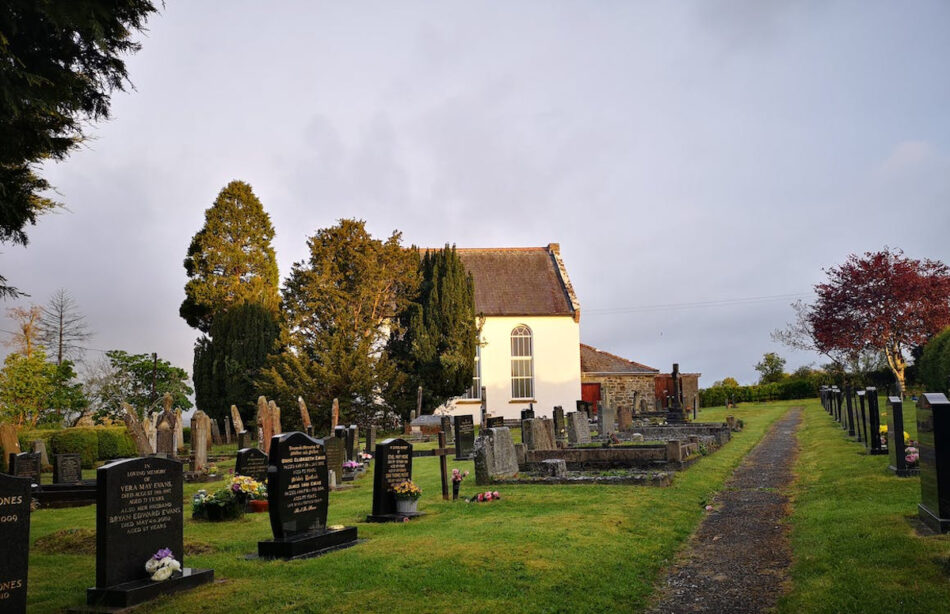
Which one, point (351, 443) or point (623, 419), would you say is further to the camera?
point (623, 419)

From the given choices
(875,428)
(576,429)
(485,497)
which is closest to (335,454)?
(485,497)

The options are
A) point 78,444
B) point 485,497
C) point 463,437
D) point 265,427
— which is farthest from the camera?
point 78,444

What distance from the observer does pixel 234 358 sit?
119 feet

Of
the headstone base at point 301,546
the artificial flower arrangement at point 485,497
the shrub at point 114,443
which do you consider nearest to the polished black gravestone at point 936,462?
the artificial flower arrangement at point 485,497

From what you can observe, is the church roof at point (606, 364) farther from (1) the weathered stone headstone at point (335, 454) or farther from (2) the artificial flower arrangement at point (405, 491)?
(2) the artificial flower arrangement at point (405, 491)

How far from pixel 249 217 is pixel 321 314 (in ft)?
38.7

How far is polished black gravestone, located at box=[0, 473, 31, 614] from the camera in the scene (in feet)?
18.9

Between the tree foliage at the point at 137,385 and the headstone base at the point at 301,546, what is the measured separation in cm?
3195

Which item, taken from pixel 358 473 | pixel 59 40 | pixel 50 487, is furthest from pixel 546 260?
pixel 59 40

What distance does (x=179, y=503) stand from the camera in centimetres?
738

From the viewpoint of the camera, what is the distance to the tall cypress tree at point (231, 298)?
3641 cm

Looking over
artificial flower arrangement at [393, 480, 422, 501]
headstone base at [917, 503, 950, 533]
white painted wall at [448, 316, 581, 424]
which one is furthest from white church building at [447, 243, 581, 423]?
headstone base at [917, 503, 950, 533]

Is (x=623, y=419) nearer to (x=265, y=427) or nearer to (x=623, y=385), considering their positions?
(x=265, y=427)

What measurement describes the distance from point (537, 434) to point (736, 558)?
10.1 metres
